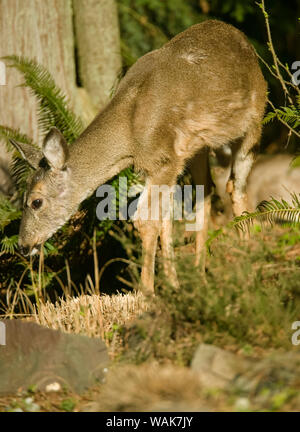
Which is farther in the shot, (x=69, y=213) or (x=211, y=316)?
(x=69, y=213)

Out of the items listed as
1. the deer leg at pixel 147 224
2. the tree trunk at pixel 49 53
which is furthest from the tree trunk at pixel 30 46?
the deer leg at pixel 147 224

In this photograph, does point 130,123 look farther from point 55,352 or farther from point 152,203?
point 55,352

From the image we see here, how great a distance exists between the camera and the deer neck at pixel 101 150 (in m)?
6.32

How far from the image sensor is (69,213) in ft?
21.7

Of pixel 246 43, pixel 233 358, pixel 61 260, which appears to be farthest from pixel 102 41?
pixel 233 358

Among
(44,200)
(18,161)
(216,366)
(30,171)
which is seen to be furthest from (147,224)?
(216,366)

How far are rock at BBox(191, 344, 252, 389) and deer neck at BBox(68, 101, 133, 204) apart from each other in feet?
9.15

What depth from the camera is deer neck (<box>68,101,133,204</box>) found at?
632 cm

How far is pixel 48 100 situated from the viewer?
25.9 ft

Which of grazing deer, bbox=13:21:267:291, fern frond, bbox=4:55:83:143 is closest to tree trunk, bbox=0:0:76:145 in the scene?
fern frond, bbox=4:55:83:143

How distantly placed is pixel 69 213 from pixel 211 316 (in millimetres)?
2705

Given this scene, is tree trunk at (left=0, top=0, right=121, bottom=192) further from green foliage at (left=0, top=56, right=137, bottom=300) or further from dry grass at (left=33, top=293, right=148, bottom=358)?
dry grass at (left=33, top=293, right=148, bottom=358)

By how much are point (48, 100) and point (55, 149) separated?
1.86 meters

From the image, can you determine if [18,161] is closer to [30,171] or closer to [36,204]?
[30,171]
